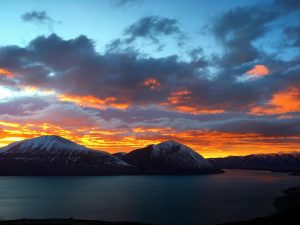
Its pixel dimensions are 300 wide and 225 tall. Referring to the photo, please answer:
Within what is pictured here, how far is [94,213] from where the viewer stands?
126812mm

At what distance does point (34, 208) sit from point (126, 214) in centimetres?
3931

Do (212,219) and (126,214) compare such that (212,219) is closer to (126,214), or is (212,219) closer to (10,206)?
(126,214)

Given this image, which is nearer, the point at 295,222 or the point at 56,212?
the point at 295,222

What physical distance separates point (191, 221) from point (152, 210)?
1012 inches

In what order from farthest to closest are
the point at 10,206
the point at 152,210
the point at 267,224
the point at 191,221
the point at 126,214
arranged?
the point at 10,206 → the point at 152,210 → the point at 126,214 → the point at 191,221 → the point at 267,224

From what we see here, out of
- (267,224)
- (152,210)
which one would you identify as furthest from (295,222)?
(152,210)

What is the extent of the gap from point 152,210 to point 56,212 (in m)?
33.6

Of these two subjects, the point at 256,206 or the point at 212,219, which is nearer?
the point at 212,219

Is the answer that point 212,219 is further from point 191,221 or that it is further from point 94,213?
point 94,213

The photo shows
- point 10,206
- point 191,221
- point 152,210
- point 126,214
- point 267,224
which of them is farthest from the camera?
point 10,206

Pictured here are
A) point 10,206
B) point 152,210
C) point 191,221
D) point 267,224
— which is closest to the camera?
point 267,224

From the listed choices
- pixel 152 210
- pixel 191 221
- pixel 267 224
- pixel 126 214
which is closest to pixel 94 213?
pixel 126 214

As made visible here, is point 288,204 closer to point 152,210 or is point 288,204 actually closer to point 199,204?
point 199,204

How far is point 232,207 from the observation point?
139 metres
